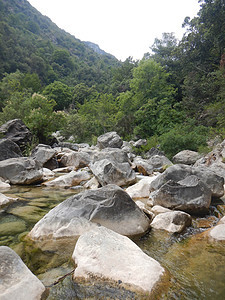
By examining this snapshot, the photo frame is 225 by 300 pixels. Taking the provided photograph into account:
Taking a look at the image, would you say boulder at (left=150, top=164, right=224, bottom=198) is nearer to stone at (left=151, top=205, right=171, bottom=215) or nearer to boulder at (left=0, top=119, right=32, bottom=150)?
stone at (left=151, top=205, right=171, bottom=215)

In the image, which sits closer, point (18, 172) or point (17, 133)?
point (18, 172)

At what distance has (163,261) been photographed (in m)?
2.61

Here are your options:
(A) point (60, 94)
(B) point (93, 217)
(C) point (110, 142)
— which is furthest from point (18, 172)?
(A) point (60, 94)

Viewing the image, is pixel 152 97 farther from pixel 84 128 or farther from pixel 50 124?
pixel 50 124

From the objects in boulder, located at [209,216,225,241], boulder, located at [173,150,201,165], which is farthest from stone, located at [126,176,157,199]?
boulder, located at [173,150,201,165]

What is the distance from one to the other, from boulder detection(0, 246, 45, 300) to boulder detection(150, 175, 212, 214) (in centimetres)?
325

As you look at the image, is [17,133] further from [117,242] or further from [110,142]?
[117,242]

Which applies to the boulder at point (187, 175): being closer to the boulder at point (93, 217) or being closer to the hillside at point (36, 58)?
the boulder at point (93, 217)

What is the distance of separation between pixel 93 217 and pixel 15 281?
164cm

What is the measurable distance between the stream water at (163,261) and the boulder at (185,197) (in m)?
0.28

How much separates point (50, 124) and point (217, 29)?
1860 centimetres

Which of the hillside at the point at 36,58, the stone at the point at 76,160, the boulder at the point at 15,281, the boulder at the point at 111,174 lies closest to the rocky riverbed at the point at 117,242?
the boulder at the point at 15,281

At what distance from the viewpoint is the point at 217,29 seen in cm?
1875

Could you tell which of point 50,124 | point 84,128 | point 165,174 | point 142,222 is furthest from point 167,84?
point 142,222
